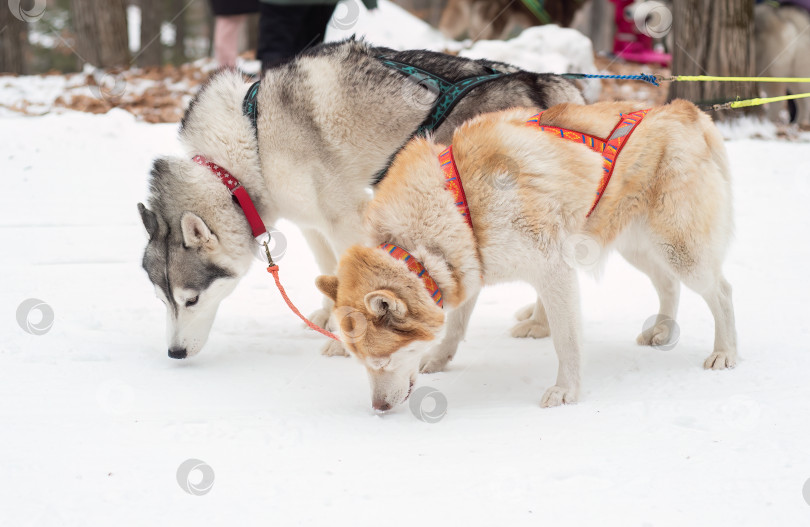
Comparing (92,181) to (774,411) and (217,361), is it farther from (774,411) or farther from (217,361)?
(774,411)

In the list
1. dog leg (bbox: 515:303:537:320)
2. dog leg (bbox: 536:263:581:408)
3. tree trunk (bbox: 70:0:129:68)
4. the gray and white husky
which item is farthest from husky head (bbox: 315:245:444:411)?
tree trunk (bbox: 70:0:129:68)

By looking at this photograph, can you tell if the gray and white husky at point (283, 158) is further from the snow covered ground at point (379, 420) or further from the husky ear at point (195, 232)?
the snow covered ground at point (379, 420)

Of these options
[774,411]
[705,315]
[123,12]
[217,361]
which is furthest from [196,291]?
[123,12]

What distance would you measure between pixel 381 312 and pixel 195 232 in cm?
140

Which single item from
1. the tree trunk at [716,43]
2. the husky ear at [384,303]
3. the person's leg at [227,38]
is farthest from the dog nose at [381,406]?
the tree trunk at [716,43]

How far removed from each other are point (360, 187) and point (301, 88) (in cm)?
68

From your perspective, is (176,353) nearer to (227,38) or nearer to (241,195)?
(241,195)

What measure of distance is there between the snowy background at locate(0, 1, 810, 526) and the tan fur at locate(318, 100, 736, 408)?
35cm

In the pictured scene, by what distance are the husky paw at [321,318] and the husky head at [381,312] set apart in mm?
1646

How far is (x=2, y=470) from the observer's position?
274cm

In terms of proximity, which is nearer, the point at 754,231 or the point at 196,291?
the point at 196,291

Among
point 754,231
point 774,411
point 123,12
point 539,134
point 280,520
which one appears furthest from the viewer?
point 123,12

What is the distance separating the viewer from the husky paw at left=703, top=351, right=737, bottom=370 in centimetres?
389

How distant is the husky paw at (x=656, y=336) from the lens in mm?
4391
